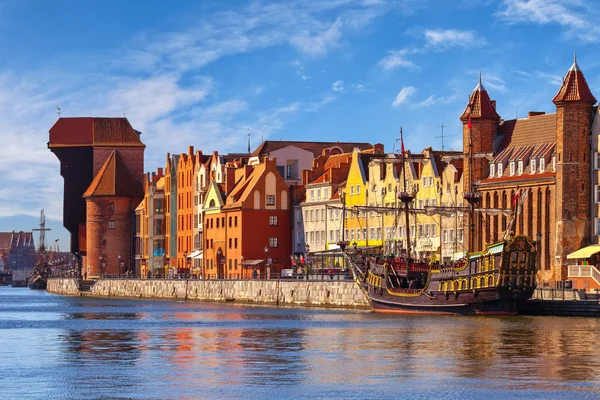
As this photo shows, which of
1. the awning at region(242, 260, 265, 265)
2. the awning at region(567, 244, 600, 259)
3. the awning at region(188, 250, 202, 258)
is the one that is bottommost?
the awning at region(242, 260, 265, 265)

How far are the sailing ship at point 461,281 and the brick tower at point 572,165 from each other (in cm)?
584

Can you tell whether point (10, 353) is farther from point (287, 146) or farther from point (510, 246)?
point (287, 146)

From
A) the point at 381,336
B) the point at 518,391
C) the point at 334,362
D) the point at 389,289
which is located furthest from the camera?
the point at 389,289

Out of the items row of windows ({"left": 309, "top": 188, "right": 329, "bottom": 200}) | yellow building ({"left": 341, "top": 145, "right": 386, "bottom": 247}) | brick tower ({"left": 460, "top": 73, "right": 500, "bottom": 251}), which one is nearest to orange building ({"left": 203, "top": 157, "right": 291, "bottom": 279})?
row of windows ({"left": 309, "top": 188, "right": 329, "bottom": 200})

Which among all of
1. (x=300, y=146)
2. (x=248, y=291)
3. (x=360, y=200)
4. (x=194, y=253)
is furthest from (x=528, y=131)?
(x=194, y=253)

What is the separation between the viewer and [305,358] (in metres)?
65.9

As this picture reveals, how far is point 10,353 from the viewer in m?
70.1

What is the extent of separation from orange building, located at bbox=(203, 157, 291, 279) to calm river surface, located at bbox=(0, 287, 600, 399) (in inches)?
2436

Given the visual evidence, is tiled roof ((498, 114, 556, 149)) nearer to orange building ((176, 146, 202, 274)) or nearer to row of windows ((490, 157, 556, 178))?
row of windows ((490, 157, 556, 178))

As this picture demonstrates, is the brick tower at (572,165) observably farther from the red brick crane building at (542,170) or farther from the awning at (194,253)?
the awning at (194,253)

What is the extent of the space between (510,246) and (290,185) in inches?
2857

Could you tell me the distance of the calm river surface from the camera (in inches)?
2074

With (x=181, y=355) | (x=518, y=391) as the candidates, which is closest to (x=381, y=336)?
(x=181, y=355)

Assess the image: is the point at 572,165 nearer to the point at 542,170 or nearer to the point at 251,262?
the point at 542,170
